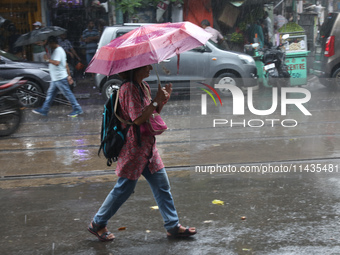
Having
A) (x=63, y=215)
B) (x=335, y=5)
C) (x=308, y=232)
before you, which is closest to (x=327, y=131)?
(x=308, y=232)

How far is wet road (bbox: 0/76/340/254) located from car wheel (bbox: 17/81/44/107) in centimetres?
277

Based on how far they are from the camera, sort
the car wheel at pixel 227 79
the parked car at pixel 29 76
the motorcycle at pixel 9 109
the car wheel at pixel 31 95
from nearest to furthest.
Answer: the motorcycle at pixel 9 109, the car wheel at pixel 31 95, the parked car at pixel 29 76, the car wheel at pixel 227 79

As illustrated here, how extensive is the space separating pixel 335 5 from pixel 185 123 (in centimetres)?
1111

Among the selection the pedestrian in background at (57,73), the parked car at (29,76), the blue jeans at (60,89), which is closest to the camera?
the pedestrian in background at (57,73)

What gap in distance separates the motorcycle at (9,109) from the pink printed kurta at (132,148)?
5.53 metres

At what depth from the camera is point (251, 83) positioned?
13.5 meters

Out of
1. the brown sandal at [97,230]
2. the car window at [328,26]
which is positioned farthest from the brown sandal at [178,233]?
the car window at [328,26]

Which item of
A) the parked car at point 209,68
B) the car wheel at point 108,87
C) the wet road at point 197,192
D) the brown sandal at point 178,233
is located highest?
the parked car at point 209,68

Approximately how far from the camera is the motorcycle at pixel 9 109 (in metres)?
9.08

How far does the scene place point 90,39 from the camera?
16.3 m

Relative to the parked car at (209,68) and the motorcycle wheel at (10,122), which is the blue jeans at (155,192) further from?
the parked car at (209,68)

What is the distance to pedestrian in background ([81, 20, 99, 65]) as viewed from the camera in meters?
16.3

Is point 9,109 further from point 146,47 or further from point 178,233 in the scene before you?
point 146,47

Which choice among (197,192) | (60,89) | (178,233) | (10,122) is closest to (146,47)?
(178,233)
